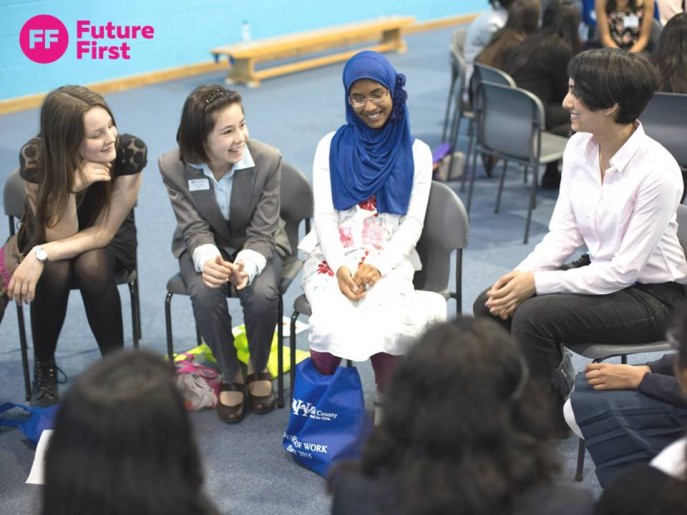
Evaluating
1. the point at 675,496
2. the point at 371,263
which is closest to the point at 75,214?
the point at 371,263

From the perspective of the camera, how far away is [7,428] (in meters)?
3.12

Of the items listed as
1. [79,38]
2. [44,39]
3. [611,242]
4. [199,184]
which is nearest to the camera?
[611,242]

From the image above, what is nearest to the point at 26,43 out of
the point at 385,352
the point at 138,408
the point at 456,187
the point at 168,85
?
the point at 168,85

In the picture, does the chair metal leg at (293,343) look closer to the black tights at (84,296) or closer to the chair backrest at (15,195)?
the black tights at (84,296)

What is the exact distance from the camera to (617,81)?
8.63 feet

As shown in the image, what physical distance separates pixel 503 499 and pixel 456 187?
4.09 metres

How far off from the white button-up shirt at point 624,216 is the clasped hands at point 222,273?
951 millimetres

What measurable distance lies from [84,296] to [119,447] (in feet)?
6.19

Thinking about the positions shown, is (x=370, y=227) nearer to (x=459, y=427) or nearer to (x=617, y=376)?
(x=617, y=376)

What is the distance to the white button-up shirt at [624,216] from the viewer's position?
104 inches

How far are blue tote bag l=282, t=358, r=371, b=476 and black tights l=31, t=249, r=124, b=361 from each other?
0.71 metres

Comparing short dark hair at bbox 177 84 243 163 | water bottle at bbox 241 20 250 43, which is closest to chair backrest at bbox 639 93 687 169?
short dark hair at bbox 177 84 243 163

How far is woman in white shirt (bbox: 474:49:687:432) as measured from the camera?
2.63m

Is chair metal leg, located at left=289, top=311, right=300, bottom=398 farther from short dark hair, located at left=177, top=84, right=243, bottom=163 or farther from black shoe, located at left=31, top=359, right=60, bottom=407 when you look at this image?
black shoe, located at left=31, top=359, right=60, bottom=407
